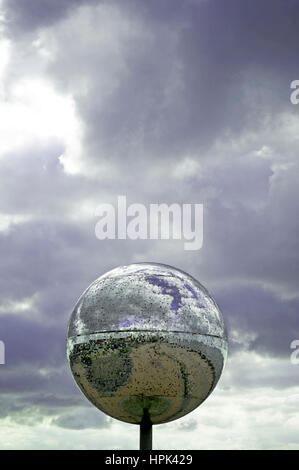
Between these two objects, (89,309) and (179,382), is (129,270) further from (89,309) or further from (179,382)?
(179,382)

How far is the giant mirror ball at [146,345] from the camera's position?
12.6m

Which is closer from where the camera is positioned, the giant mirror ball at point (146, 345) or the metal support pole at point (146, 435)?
the giant mirror ball at point (146, 345)

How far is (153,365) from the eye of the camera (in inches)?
497

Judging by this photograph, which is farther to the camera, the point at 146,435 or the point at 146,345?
the point at 146,435

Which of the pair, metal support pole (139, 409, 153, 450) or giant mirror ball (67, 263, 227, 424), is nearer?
giant mirror ball (67, 263, 227, 424)

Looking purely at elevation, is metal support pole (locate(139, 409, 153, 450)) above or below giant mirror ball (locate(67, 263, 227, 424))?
below

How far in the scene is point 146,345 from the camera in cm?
1254

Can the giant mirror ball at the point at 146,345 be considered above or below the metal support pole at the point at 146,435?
above

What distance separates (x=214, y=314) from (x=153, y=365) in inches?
75.4

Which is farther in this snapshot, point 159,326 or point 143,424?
point 143,424

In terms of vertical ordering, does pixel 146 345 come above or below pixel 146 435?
above

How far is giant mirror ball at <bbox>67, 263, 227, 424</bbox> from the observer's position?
1262cm
